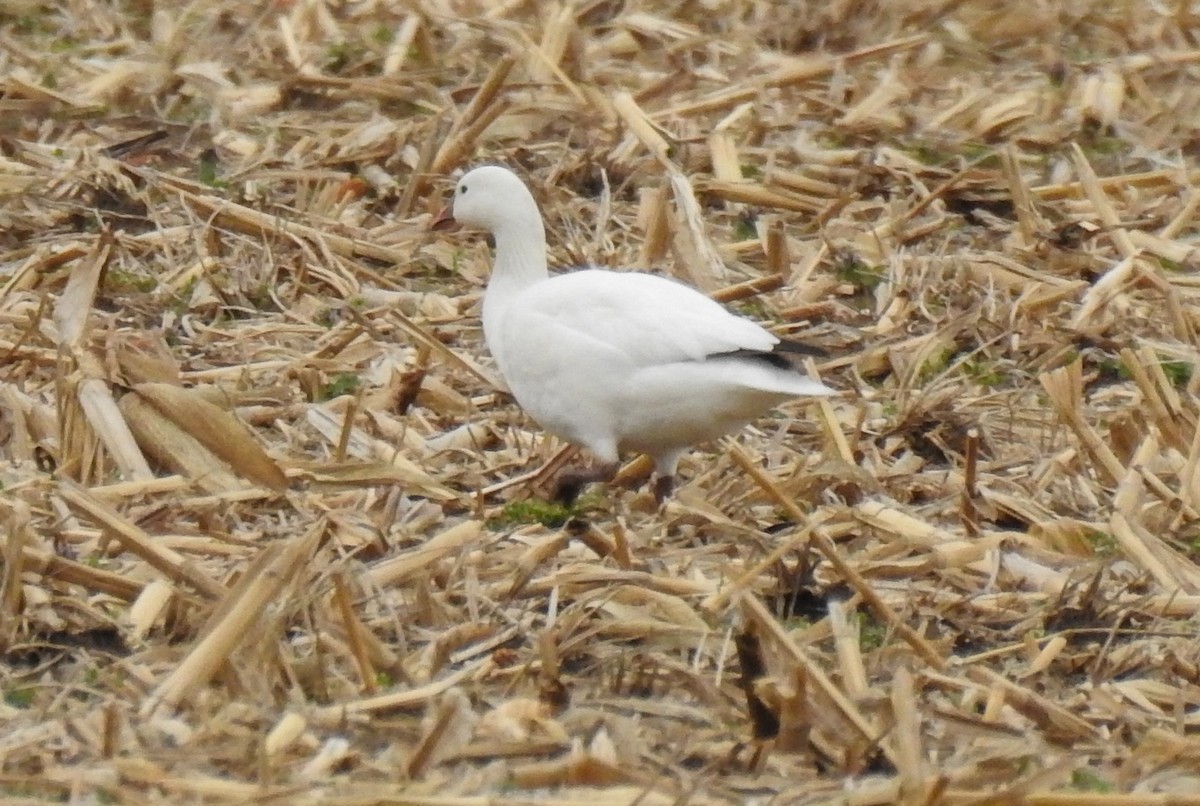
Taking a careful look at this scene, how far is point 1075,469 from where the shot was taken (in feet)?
19.9

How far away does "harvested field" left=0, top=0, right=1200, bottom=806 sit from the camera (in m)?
4.30

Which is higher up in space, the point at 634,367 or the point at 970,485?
the point at 634,367

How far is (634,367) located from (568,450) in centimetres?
59

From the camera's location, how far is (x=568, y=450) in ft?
20.4

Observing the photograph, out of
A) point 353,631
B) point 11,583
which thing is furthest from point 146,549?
point 353,631

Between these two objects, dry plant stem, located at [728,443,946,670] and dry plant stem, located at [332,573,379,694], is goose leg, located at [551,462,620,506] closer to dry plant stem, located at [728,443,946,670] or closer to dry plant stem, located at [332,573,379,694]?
dry plant stem, located at [728,443,946,670]

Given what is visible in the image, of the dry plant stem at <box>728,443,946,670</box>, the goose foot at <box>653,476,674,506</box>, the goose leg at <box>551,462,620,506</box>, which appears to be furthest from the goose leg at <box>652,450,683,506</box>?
the dry plant stem at <box>728,443,946,670</box>

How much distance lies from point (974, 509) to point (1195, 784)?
156cm

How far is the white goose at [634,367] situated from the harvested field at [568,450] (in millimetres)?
203

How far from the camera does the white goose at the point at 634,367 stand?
5551 mm

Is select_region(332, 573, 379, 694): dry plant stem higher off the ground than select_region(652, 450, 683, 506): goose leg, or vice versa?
select_region(332, 573, 379, 694): dry plant stem

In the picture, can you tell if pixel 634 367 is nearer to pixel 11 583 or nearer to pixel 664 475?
pixel 664 475

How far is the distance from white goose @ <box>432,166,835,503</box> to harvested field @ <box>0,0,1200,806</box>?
0.20 meters

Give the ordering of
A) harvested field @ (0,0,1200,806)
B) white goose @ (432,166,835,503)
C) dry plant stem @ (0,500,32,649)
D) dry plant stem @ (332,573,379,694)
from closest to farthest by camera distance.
A: harvested field @ (0,0,1200,806) → dry plant stem @ (332,573,379,694) → dry plant stem @ (0,500,32,649) → white goose @ (432,166,835,503)
